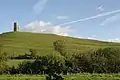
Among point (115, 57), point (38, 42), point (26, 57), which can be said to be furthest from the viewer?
point (38, 42)

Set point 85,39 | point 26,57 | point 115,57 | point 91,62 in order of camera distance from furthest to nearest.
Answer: point 85,39, point 26,57, point 115,57, point 91,62

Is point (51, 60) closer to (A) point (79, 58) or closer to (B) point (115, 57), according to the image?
(A) point (79, 58)

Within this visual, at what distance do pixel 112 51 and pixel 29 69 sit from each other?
25.7 m

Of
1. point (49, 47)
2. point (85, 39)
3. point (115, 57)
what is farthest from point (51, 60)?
point (85, 39)

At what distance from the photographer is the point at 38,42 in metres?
149

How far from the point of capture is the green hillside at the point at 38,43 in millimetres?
134625

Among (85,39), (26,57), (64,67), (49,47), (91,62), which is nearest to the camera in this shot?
(64,67)

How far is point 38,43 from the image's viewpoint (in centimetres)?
14688

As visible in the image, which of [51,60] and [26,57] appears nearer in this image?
[51,60]

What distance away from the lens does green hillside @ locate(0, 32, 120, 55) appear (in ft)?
442

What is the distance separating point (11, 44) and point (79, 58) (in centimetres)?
7071

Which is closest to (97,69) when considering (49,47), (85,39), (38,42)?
(49,47)

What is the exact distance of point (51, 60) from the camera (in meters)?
73.7

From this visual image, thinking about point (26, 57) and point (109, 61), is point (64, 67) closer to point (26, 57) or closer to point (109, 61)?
point (109, 61)
